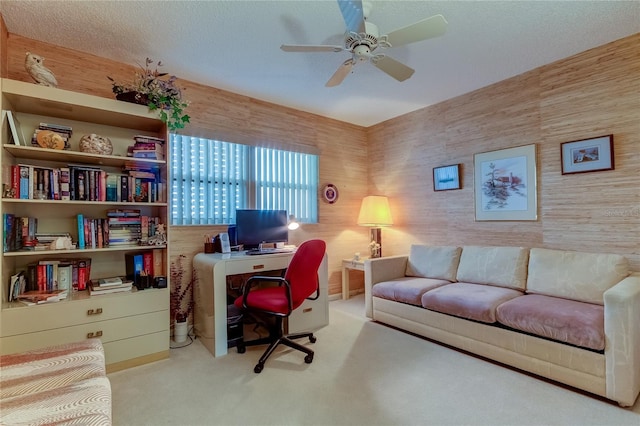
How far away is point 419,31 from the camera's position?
72.2 inches

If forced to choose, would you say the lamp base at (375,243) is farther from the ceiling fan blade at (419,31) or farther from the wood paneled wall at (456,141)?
the ceiling fan blade at (419,31)

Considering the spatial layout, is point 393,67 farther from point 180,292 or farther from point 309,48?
point 180,292

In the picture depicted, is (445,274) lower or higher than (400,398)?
higher

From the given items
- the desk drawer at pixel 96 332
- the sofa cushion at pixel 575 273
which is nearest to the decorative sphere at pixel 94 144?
the desk drawer at pixel 96 332

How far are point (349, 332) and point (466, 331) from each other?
1068 millimetres

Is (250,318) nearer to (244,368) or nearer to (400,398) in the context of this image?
(244,368)

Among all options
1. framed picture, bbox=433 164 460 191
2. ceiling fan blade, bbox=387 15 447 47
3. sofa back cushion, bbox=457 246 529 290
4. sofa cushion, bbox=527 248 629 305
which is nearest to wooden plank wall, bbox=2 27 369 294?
→ framed picture, bbox=433 164 460 191

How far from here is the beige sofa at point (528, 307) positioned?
6.05 ft

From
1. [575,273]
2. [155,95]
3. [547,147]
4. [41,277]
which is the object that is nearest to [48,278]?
[41,277]

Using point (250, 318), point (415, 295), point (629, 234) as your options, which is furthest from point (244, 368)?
point (629, 234)

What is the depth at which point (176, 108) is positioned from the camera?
2.48m

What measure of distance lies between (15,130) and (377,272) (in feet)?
10.7

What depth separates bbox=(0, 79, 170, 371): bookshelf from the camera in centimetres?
201

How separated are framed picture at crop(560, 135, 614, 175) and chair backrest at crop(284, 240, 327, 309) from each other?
237 centimetres
